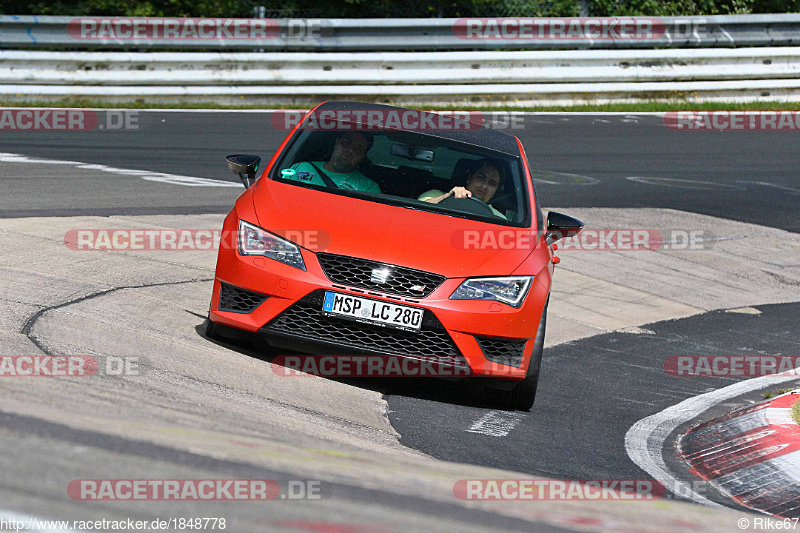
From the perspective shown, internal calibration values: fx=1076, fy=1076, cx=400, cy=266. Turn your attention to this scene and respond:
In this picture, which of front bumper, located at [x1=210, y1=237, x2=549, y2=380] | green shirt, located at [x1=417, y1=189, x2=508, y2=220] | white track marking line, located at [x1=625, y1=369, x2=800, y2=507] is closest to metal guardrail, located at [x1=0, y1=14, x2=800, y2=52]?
green shirt, located at [x1=417, y1=189, x2=508, y2=220]

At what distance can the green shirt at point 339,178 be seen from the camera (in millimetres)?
6852

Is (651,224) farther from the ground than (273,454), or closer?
closer

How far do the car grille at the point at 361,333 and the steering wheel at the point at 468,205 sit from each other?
1.15m

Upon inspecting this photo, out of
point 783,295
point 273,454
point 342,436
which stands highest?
point 273,454

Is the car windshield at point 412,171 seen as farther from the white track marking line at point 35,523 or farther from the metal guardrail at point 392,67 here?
the metal guardrail at point 392,67

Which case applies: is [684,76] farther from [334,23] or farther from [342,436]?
[342,436]

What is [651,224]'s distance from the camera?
497 inches

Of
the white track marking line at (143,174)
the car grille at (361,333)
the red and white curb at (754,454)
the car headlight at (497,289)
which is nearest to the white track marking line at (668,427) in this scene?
the red and white curb at (754,454)

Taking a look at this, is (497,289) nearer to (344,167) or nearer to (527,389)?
(527,389)

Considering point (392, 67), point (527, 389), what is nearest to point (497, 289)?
point (527, 389)

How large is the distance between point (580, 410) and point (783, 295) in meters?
4.88

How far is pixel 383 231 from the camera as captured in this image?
6.10 m

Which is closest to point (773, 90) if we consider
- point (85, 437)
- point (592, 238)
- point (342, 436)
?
point (592, 238)

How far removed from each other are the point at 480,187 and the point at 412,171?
0.46 m
